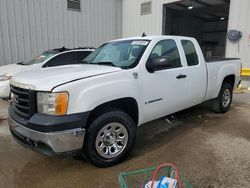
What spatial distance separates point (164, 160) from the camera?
10.6ft

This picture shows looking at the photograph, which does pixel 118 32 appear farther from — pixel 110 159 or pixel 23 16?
pixel 110 159

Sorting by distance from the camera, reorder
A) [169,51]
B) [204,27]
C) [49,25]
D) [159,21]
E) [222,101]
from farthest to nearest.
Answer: [204,27]
[159,21]
[49,25]
[222,101]
[169,51]

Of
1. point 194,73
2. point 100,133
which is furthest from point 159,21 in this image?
point 100,133

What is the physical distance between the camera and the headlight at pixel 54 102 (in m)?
2.50

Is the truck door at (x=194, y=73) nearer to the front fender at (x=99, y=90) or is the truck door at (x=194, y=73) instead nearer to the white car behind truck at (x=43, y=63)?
the front fender at (x=99, y=90)

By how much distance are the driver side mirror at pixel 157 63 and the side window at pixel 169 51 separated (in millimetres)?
296

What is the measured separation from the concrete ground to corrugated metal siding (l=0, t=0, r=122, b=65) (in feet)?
20.3

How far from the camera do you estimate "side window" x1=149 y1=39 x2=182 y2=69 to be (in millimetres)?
3701

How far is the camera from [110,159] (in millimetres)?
3006


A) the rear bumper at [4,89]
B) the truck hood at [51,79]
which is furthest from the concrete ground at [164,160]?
the rear bumper at [4,89]

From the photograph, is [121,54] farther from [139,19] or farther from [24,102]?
[139,19]

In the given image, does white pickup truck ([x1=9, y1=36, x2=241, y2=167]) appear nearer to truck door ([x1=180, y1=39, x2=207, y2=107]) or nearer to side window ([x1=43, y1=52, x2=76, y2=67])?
truck door ([x1=180, y1=39, x2=207, y2=107])

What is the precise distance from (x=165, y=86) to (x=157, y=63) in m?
0.48

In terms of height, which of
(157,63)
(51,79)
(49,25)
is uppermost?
(49,25)
